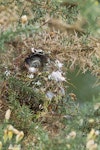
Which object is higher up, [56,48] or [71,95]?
[56,48]

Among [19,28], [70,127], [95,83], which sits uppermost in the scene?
[95,83]

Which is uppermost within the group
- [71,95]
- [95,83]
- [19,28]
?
[95,83]

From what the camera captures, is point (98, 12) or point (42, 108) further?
point (42, 108)

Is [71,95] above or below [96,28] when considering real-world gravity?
above

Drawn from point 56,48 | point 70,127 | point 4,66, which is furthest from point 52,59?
point 70,127

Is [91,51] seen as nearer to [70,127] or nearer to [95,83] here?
[95,83]

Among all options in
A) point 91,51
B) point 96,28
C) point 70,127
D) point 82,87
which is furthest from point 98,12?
point 82,87

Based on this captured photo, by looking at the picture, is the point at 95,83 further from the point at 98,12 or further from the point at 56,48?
the point at 98,12

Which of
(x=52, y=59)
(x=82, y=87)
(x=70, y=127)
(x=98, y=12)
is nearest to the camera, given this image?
(x=98, y=12)

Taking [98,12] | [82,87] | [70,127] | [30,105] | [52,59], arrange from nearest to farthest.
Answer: [98,12], [70,127], [30,105], [52,59], [82,87]
